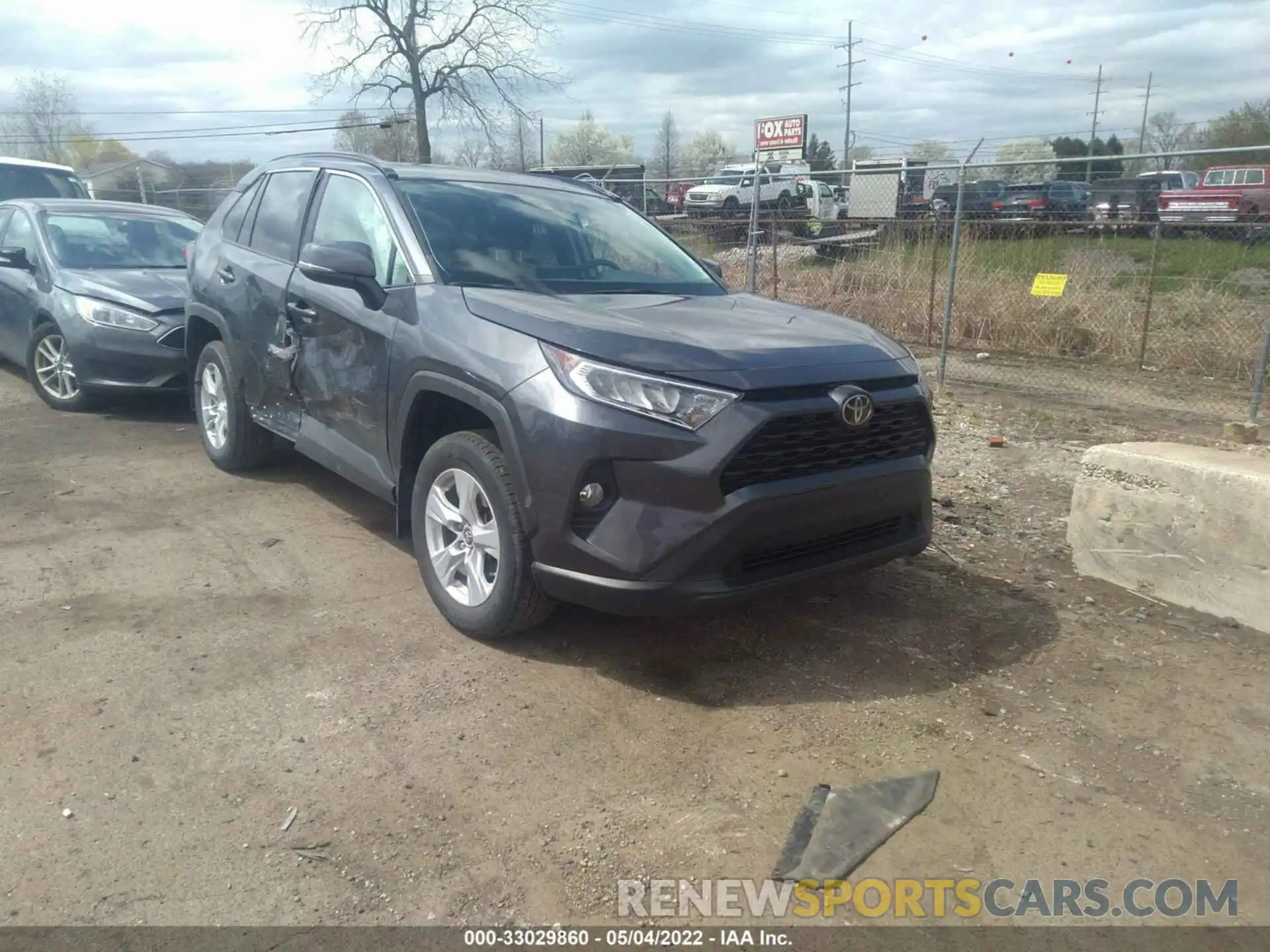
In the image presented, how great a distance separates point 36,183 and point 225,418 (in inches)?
399

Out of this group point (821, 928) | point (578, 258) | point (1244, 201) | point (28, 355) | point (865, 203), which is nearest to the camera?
point (821, 928)

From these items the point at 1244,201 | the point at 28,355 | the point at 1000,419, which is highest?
the point at 1244,201

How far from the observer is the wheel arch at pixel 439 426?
3385mm

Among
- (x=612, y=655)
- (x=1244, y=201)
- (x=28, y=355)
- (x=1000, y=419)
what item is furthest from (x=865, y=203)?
(x=612, y=655)

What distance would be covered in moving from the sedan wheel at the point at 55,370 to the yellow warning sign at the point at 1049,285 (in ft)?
26.8

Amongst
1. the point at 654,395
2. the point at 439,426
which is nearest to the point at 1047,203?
the point at 439,426

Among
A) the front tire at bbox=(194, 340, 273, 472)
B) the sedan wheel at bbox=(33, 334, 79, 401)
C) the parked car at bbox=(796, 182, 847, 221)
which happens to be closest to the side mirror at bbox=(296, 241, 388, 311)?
the front tire at bbox=(194, 340, 273, 472)

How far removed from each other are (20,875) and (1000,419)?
7311 mm

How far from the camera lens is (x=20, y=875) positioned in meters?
2.48

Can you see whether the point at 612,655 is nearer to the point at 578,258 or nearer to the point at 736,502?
the point at 736,502

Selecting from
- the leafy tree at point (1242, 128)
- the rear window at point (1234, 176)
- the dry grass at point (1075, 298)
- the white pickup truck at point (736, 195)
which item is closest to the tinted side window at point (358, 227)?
the dry grass at point (1075, 298)

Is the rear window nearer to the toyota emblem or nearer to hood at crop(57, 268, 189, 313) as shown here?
hood at crop(57, 268, 189, 313)

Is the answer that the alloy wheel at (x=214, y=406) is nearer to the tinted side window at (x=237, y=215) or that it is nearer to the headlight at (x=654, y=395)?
the tinted side window at (x=237, y=215)

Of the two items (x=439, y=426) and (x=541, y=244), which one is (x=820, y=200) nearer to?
(x=541, y=244)
